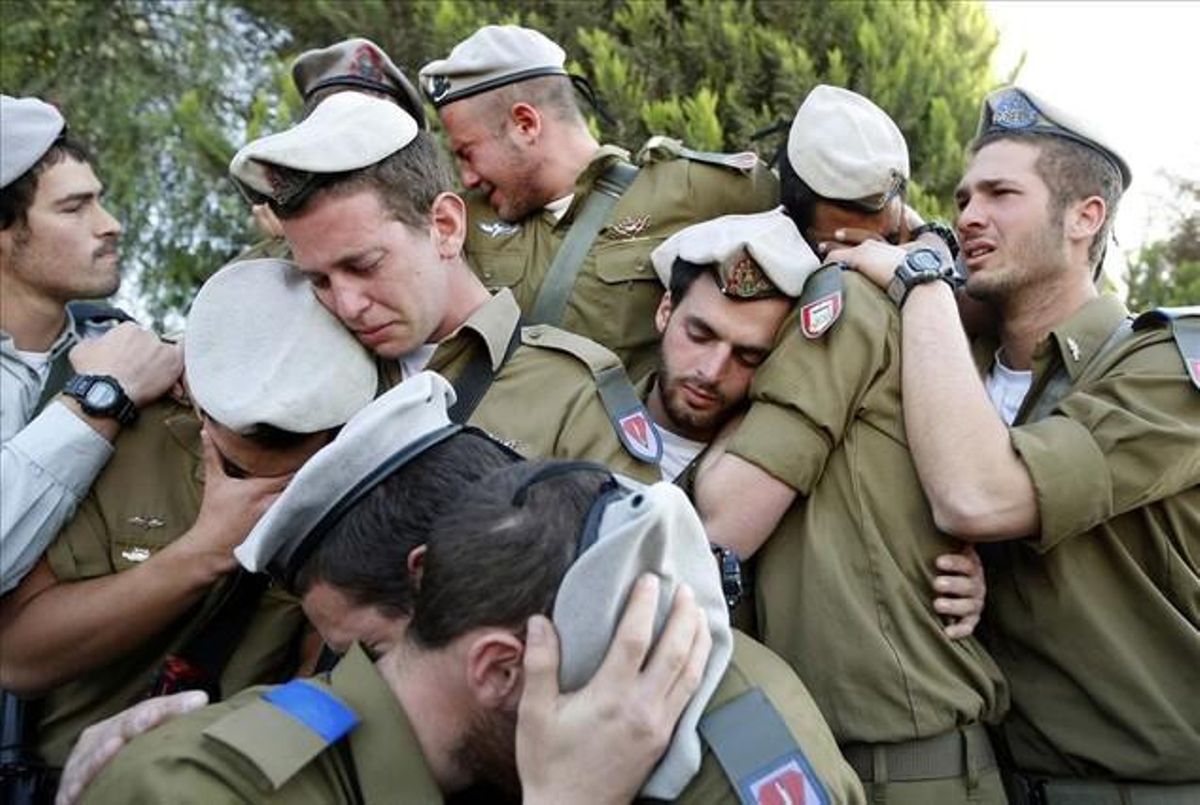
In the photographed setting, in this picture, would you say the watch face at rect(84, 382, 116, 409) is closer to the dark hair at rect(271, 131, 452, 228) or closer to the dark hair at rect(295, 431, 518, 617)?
the dark hair at rect(271, 131, 452, 228)

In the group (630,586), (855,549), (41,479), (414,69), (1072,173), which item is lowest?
(414,69)

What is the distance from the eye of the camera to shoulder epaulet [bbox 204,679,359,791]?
5.80 ft

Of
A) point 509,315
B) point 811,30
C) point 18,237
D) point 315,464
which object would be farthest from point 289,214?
point 811,30

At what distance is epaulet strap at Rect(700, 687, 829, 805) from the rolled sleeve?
1450 mm

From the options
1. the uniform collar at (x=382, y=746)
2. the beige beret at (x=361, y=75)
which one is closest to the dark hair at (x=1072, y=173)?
the beige beret at (x=361, y=75)

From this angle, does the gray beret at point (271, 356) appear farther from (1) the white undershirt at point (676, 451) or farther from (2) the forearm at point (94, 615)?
(1) the white undershirt at point (676, 451)

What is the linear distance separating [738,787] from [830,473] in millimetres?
1078

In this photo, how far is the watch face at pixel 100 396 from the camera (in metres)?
2.77

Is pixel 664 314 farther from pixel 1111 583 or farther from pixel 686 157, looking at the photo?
pixel 1111 583

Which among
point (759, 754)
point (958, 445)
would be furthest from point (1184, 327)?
point (759, 754)

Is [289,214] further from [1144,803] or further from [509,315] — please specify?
[1144,803]

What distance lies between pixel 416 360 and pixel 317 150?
486mm

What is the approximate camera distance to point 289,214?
2.79 m

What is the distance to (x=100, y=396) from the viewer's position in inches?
110
